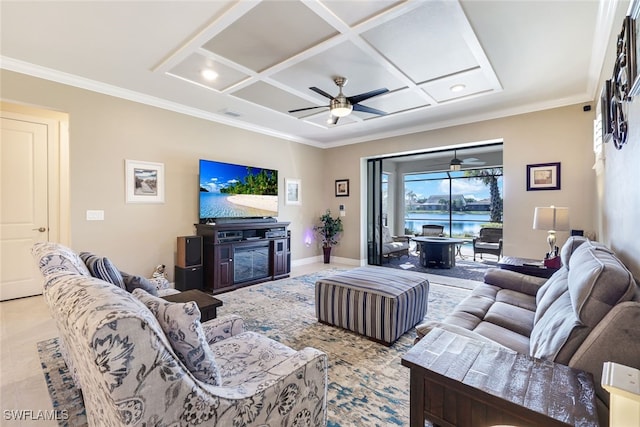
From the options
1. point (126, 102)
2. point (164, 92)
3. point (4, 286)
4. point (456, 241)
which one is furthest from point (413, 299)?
point (4, 286)

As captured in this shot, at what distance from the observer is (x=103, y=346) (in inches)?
27.8

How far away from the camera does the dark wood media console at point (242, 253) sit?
434 cm

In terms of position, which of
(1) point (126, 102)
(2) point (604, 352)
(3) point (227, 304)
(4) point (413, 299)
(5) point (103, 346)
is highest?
(1) point (126, 102)

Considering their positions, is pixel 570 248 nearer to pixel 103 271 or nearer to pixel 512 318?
pixel 512 318

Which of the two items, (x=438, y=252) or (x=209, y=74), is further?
(x=438, y=252)

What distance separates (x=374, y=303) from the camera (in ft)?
8.68

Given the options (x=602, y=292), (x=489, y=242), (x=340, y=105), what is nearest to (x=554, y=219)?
(x=602, y=292)

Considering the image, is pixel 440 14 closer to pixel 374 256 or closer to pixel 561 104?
pixel 561 104

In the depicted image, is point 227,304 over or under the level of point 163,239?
under

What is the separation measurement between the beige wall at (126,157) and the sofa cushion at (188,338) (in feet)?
11.7

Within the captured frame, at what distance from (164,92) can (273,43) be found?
207 centimetres

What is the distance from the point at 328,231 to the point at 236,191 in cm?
250

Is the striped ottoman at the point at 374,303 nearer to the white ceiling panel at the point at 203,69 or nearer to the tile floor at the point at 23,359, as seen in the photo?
the tile floor at the point at 23,359

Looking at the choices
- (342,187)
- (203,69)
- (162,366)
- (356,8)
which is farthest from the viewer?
(342,187)
